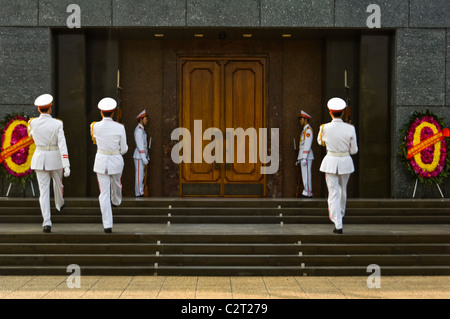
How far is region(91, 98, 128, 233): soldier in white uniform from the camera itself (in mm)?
9555

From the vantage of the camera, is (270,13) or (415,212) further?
(270,13)

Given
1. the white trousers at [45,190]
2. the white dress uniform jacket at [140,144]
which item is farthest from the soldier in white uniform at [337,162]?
the white dress uniform jacket at [140,144]

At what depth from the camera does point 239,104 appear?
14.4 meters

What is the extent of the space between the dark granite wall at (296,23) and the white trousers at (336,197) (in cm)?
401

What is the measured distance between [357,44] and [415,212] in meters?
4.38

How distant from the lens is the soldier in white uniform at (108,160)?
9.55 m

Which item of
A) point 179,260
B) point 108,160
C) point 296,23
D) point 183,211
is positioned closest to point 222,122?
point 296,23

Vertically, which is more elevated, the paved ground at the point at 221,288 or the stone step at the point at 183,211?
the stone step at the point at 183,211

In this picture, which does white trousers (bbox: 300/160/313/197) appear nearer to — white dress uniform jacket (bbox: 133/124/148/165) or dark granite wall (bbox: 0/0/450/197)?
dark granite wall (bbox: 0/0/450/197)

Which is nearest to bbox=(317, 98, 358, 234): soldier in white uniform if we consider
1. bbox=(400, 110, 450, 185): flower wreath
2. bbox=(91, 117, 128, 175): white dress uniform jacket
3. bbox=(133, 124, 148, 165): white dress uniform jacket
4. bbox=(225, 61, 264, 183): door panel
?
bbox=(91, 117, 128, 175): white dress uniform jacket

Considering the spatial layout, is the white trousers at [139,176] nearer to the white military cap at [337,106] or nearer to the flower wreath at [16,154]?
the flower wreath at [16,154]

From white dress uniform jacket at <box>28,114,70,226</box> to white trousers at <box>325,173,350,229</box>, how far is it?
411 centimetres

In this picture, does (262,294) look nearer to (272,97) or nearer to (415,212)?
(415,212)
